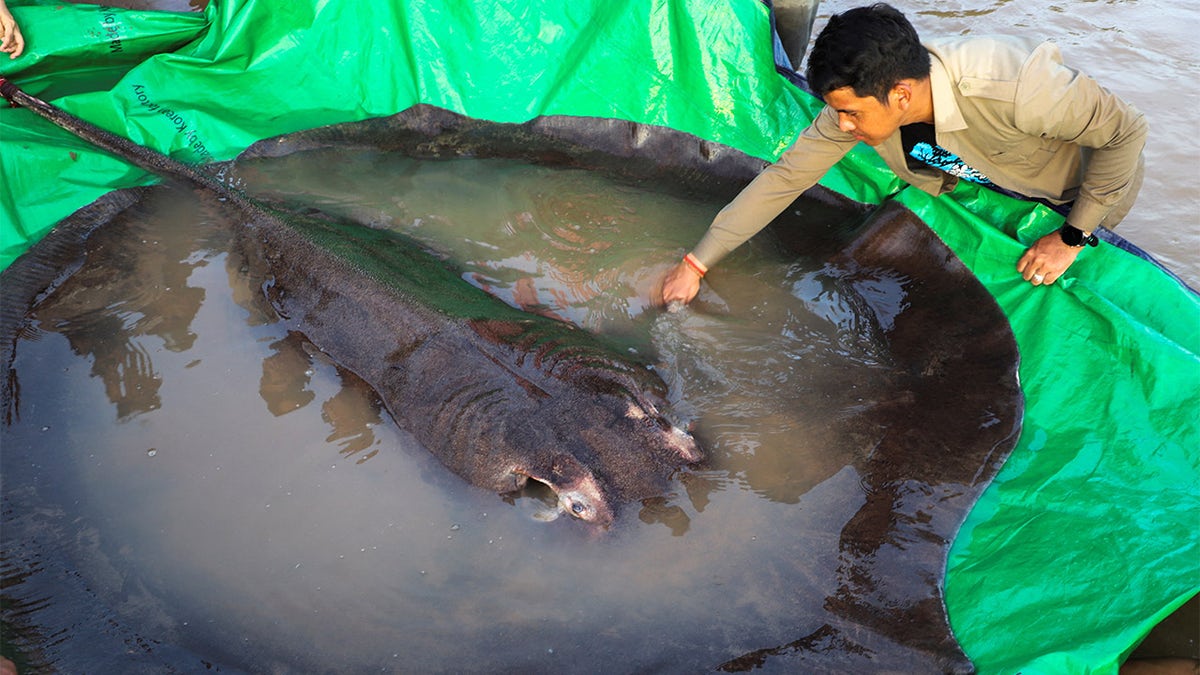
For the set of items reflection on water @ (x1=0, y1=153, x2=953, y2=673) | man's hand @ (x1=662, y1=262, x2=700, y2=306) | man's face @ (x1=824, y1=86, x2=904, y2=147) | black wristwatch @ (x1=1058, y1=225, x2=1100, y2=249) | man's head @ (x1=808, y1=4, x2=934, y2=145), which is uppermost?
man's head @ (x1=808, y1=4, x2=934, y2=145)

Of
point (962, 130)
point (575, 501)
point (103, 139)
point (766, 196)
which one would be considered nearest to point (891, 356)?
point (766, 196)

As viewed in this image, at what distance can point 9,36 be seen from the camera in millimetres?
4641

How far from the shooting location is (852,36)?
10.2 feet

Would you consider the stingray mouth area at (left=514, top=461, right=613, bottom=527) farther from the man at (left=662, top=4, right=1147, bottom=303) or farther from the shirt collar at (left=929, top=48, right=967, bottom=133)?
the shirt collar at (left=929, top=48, right=967, bottom=133)

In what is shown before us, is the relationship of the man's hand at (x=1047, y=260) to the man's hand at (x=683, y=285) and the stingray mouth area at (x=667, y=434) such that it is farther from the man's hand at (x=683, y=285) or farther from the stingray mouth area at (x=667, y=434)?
the stingray mouth area at (x=667, y=434)

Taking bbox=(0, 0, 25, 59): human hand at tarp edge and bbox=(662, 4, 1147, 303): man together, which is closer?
bbox=(662, 4, 1147, 303): man

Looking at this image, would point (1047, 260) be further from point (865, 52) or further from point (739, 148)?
point (739, 148)

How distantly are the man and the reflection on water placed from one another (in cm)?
56

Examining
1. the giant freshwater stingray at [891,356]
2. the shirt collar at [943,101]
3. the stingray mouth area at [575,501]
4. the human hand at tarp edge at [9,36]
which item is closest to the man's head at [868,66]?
the shirt collar at [943,101]

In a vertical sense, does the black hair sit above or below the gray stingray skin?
above

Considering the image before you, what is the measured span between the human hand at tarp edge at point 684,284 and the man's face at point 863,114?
1.04 meters

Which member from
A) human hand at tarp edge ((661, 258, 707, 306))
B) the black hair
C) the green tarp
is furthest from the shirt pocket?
human hand at tarp edge ((661, 258, 707, 306))

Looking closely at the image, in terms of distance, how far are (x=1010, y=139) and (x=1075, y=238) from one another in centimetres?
56

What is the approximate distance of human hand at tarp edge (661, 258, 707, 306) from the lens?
13.6ft
